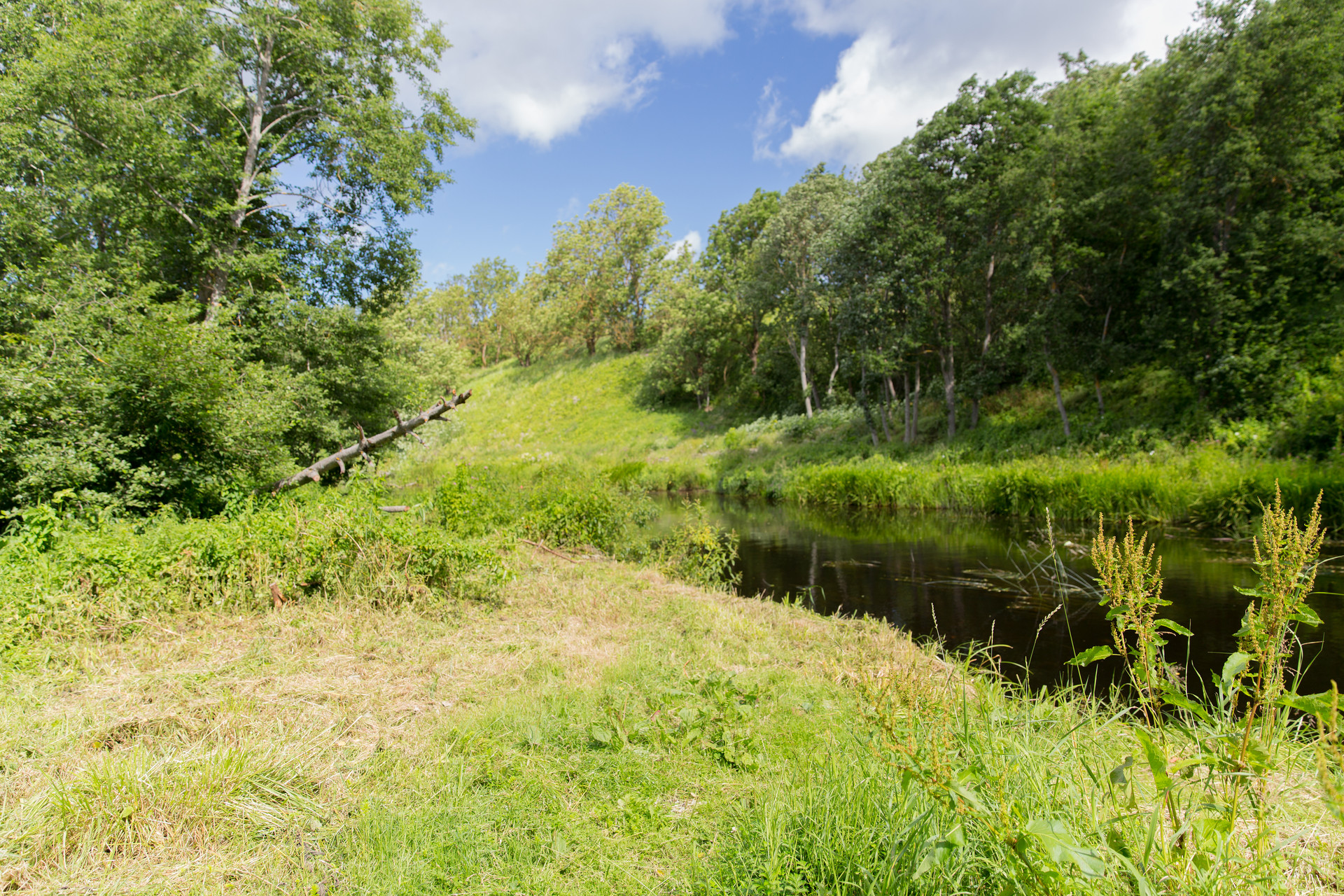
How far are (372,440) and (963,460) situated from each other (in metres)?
18.1

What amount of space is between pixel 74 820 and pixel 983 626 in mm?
8473

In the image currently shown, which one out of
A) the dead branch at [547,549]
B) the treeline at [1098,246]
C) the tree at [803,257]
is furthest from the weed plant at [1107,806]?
the tree at [803,257]

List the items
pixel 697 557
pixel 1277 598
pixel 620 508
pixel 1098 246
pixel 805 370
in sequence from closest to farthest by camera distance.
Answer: pixel 1277 598 < pixel 697 557 < pixel 620 508 < pixel 1098 246 < pixel 805 370

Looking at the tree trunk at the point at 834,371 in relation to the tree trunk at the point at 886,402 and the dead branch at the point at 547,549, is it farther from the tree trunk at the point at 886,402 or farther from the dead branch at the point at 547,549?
the dead branch at the point at 547,549

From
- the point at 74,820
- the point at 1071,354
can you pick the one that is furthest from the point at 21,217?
the point at 1071,354

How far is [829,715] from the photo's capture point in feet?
14.5

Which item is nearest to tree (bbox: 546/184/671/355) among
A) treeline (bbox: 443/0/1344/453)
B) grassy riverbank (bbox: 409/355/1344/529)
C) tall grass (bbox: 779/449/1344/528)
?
grassy riverbank (bbox: 409/355/1344/529)

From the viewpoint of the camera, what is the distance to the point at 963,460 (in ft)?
68.2

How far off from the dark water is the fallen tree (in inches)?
234

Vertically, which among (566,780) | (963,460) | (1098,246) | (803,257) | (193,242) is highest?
(803,257)

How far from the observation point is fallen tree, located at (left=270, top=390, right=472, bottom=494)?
10148 millimetres

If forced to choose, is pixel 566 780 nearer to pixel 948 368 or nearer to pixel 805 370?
pixel 948 368

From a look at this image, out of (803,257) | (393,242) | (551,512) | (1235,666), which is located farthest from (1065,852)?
(803,257)

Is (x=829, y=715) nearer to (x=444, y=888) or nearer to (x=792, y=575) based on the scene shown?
(x=444, y=888)
